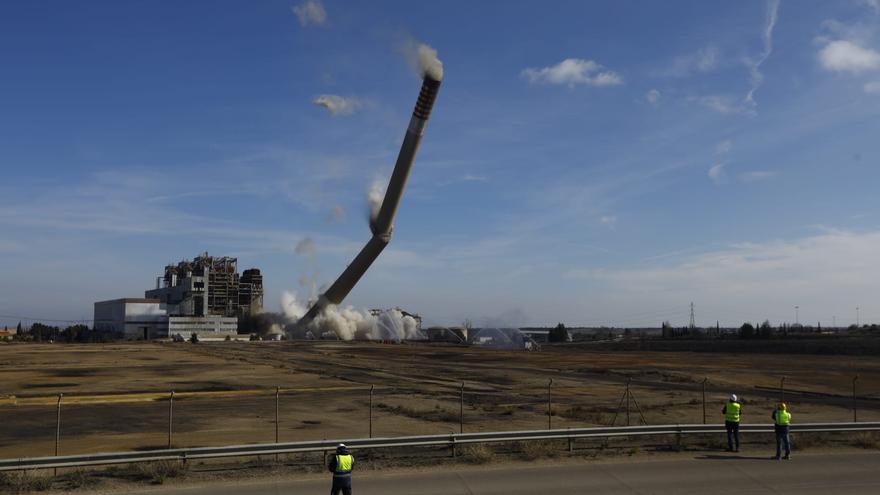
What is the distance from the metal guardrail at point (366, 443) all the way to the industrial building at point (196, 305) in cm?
13487

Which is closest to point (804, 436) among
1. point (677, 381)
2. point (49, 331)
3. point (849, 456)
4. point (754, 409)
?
point (849, 456)

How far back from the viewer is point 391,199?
99062 mm

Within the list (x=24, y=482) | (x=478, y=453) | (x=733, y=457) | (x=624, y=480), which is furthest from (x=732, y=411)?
(x=24, y=482)

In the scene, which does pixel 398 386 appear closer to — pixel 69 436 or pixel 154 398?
pixel 154 398

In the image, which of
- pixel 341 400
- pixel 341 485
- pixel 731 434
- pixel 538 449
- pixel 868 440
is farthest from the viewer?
pixel 341 400

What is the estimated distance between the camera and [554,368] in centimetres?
6119

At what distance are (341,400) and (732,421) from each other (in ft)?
62.6

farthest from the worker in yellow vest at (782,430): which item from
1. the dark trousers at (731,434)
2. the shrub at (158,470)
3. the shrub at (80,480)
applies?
the shrub at (80,480)

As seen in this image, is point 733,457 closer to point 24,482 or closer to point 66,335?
point 24,482

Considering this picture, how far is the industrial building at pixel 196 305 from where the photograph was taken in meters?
149

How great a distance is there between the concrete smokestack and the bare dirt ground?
40.1 meters

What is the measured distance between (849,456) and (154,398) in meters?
28.5

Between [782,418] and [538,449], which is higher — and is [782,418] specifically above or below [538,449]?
above

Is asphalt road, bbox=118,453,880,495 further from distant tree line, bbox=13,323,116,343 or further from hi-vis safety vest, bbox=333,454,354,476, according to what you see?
distant tree line, bbox=13,323,116,343
